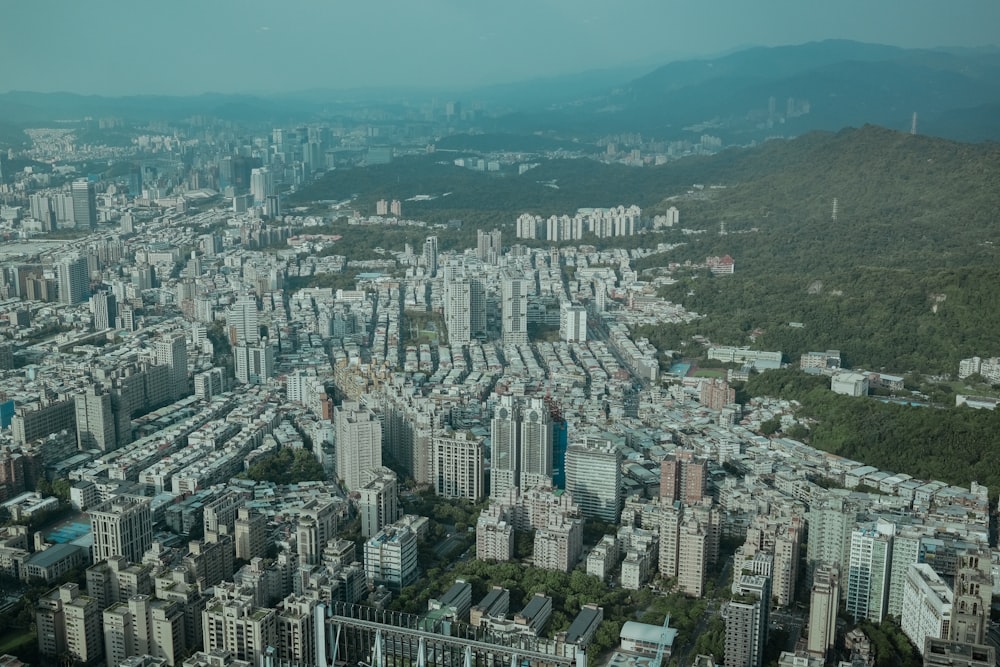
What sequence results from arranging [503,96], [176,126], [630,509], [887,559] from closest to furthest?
[887,559]
[630,509]
[176,126]
[503,96]

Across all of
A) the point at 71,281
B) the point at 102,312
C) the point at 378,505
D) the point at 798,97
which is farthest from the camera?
the point at 798,97

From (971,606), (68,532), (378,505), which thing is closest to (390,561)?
(378,505)

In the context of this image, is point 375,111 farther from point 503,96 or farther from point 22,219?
point 22,219

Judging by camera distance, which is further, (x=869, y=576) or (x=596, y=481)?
(x=596, y=481)

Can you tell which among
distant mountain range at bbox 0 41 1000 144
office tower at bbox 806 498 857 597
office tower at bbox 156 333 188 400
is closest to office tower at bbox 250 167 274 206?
distant mountain range at bbox 0 41 1000 144

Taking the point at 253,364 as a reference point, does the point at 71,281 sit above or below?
above

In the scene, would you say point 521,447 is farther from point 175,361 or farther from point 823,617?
point 175,361

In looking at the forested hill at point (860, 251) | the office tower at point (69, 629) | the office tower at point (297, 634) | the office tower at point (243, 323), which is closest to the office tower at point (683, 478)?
the office tower at point (297, 634)

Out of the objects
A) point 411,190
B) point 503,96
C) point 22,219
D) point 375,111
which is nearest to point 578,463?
point 22,219
